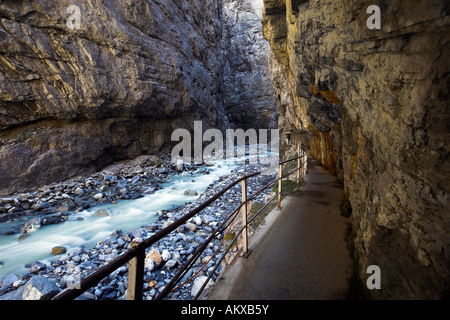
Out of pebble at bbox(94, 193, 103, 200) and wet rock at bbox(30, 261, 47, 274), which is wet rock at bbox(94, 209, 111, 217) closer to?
pebble at bbox(94, 193, 103, 200)

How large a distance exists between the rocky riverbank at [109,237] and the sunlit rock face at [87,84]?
2.20 m

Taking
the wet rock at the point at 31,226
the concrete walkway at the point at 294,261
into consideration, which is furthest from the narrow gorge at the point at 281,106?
the wet rock at the point at 31,226

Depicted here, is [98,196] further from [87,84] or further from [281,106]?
[281,106]

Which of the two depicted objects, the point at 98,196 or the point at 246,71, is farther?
the point at 246,71

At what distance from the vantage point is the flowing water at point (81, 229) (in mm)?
6645

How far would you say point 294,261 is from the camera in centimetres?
354

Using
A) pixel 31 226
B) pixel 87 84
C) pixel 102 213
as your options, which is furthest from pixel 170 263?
pixel 87 84

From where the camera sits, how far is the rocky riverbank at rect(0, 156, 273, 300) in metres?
4.85

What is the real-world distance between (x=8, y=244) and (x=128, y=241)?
14.1 feet

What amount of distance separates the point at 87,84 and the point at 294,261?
16396mm

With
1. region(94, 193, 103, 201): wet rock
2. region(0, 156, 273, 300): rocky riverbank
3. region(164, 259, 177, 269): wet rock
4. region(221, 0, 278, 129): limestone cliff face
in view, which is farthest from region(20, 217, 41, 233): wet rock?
region(221, 0, 278, 129): limestone cliff face

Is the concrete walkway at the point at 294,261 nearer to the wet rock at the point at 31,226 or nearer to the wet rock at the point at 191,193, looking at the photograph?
the wet rock at the point at 191,193
